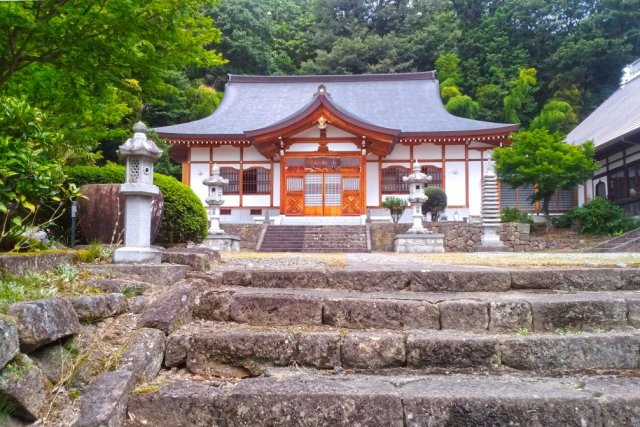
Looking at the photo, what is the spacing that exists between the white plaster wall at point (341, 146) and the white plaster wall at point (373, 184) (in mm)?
1333

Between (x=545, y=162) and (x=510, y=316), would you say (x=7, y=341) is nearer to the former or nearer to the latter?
(x=510, y=316)

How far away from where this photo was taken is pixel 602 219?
620 inches

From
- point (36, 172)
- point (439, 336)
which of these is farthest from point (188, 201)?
point (439, 336)

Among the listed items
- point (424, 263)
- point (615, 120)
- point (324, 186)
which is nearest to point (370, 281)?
point (424, 263)

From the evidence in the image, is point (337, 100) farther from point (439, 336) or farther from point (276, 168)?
point (439, 336)

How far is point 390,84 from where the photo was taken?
2478 cm

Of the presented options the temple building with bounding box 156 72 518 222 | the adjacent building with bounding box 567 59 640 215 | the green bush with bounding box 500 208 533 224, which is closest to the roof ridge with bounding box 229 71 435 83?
the temple building with bounding box 156 72 518 222

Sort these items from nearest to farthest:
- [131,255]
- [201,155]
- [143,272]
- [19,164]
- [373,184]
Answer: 1. [19,164]
2. [143,272]
3. [131,255]
4. [373,184]
5. [201,155]

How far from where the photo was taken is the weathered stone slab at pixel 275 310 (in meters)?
3.21

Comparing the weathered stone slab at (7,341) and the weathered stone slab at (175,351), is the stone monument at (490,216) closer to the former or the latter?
the weathered stone slab at (175,351)

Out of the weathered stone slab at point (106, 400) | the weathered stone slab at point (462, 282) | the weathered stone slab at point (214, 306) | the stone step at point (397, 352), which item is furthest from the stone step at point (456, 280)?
the weathered stone slab at point (106, 400)

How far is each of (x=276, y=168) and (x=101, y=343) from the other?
17186mm

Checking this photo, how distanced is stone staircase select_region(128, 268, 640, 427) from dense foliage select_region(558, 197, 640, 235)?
13410 millimetres

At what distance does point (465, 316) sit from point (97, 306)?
2367 millimetres
